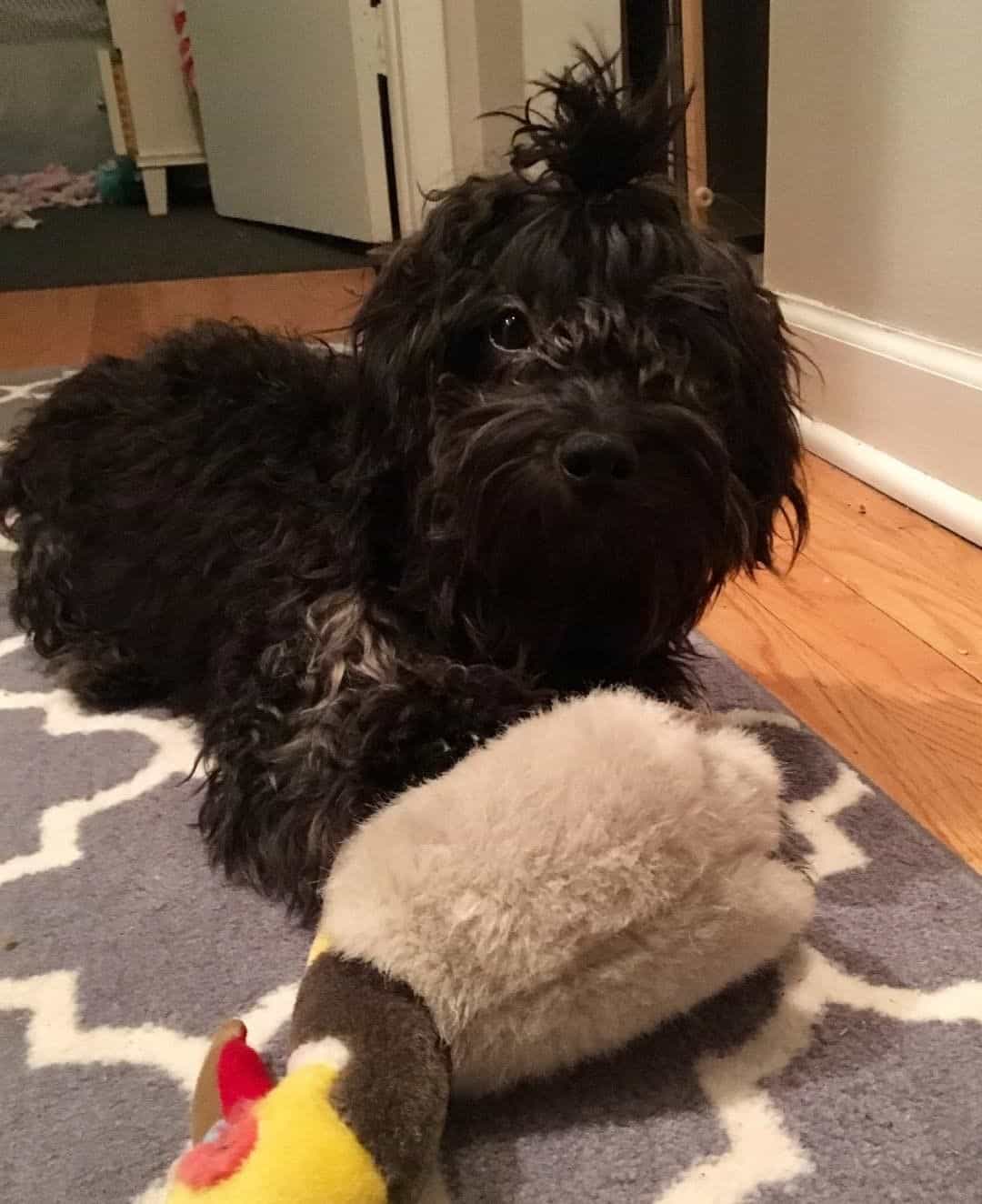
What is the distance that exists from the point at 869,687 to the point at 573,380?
606mm

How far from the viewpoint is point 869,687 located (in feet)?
4.48

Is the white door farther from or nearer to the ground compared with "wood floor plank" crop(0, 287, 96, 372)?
farther from the ground

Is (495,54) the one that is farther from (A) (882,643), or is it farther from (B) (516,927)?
(B) (516,927)

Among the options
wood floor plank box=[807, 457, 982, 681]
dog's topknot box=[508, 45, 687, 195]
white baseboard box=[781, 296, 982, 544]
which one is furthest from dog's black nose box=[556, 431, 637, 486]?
white baseboard box=[781, 296, 982, 544]

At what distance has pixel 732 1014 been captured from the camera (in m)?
0.86

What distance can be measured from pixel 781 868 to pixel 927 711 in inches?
21.5

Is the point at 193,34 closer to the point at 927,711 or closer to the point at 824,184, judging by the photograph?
the point at 824,184

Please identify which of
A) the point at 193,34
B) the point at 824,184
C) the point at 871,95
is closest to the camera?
the point at 871,95

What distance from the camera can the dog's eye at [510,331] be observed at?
1.01 m

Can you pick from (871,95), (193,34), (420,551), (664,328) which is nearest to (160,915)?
(420,551)

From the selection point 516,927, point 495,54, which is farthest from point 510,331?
point 495,54

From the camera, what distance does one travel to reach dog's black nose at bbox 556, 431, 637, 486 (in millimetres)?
877

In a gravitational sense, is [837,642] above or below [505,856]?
below

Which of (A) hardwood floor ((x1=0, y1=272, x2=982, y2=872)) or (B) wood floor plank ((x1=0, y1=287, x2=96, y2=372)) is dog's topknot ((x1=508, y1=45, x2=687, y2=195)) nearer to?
(A) hardwood floor ((x1=0, y1=272, x2=982, y2=872))
